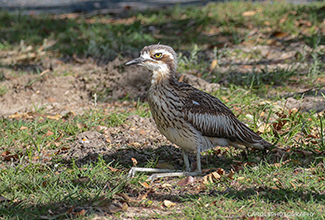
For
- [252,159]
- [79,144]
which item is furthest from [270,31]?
[79,144]

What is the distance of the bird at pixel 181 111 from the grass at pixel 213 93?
422 mm

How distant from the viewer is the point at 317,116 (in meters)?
5.41

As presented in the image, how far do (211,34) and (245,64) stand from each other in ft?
5.25

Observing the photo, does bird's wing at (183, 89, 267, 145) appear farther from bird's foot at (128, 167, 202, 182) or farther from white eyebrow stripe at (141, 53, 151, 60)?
white eyebrow stripe at (141, 53, 151, 60)

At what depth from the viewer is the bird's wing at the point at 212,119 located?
4508mm

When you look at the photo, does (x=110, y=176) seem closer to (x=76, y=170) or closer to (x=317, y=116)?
(x=76, y=170)

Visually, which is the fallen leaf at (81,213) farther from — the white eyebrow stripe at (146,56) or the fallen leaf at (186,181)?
the white eyebrow stripe at (146,56)

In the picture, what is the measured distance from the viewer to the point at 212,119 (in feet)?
15.3

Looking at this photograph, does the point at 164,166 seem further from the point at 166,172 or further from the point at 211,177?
the point at 211,177

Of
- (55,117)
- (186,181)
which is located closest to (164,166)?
(186,181)

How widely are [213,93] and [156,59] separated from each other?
217cm

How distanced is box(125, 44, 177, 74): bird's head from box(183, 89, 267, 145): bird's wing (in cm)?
41

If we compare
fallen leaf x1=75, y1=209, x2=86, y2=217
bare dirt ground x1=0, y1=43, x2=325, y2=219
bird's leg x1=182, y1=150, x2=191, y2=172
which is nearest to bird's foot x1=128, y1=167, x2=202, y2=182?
bird's leg x1=182, y1=150, x2=191, y2=172

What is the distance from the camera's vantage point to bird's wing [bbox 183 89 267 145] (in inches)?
177
